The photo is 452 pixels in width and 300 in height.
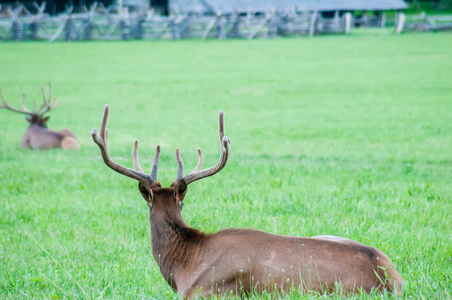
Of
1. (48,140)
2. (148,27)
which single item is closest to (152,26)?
(148,27)

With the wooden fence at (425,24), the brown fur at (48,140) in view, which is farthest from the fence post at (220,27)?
the brown fur at (48,140)

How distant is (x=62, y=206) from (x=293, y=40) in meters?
38.2

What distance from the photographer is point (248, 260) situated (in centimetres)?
455

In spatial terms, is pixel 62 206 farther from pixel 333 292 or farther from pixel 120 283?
pixel 333 292

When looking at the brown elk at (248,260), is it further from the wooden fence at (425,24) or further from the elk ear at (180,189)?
the wooden fence at (425,24)

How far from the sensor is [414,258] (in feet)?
18.5

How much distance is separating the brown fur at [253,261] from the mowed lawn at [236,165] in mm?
212

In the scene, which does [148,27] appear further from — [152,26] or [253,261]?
[253,261]

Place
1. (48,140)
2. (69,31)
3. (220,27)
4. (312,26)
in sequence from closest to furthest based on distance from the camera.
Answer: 1. (48,140)
2. (69,31)
3. (220,27)
4. (312,26)

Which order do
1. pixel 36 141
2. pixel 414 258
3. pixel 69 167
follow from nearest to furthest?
pixel 414 258, pixel 69 167, pixel 36 141

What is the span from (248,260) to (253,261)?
0.04 meters

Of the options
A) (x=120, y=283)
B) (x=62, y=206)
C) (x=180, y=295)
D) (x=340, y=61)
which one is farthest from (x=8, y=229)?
(x=340, y=61)

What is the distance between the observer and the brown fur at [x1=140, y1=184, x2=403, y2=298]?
440 cm

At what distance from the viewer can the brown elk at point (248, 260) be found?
4.40 meters
